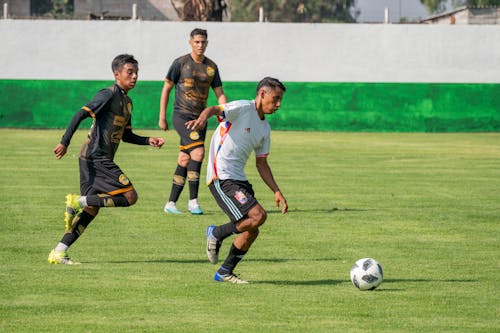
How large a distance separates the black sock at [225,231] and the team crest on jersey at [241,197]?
9.2 inches

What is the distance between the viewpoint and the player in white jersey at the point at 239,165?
9227mm

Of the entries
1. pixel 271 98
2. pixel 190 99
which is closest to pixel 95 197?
pixel 271 98

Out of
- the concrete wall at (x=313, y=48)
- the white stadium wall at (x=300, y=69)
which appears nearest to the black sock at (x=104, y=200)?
the white stadium wall at (x=300, y=69)

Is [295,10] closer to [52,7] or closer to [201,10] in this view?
[52,7]

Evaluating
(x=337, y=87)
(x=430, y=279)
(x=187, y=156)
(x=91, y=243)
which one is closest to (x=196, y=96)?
(x=187, y=156)

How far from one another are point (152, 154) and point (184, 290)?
15.8 metres

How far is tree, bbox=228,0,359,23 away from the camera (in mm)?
78625

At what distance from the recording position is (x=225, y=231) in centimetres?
957

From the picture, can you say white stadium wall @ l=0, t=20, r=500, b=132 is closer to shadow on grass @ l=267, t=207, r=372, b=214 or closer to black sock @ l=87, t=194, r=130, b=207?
shadow on grass @ l=267, t=207, r=372, b=214

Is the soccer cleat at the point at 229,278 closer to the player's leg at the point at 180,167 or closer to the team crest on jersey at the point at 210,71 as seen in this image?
the player's leg at the point at 180,167

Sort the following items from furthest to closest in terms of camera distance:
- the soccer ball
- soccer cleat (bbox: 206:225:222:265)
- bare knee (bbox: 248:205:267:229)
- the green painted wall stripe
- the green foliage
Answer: the green foliage
the green painted wall stripe
soccer cleat (bbox: 206:225:222:265)
bare knee (bbox: 248:205:267:229)
the soccer ball

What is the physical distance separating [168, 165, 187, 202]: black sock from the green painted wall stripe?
65.3ft

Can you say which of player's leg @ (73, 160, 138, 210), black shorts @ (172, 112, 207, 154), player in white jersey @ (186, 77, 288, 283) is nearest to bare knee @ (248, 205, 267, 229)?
player in white jersey @ (186, 77, 288, 283)

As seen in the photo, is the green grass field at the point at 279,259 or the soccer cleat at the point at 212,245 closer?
the green grass field at the point at 279,259
